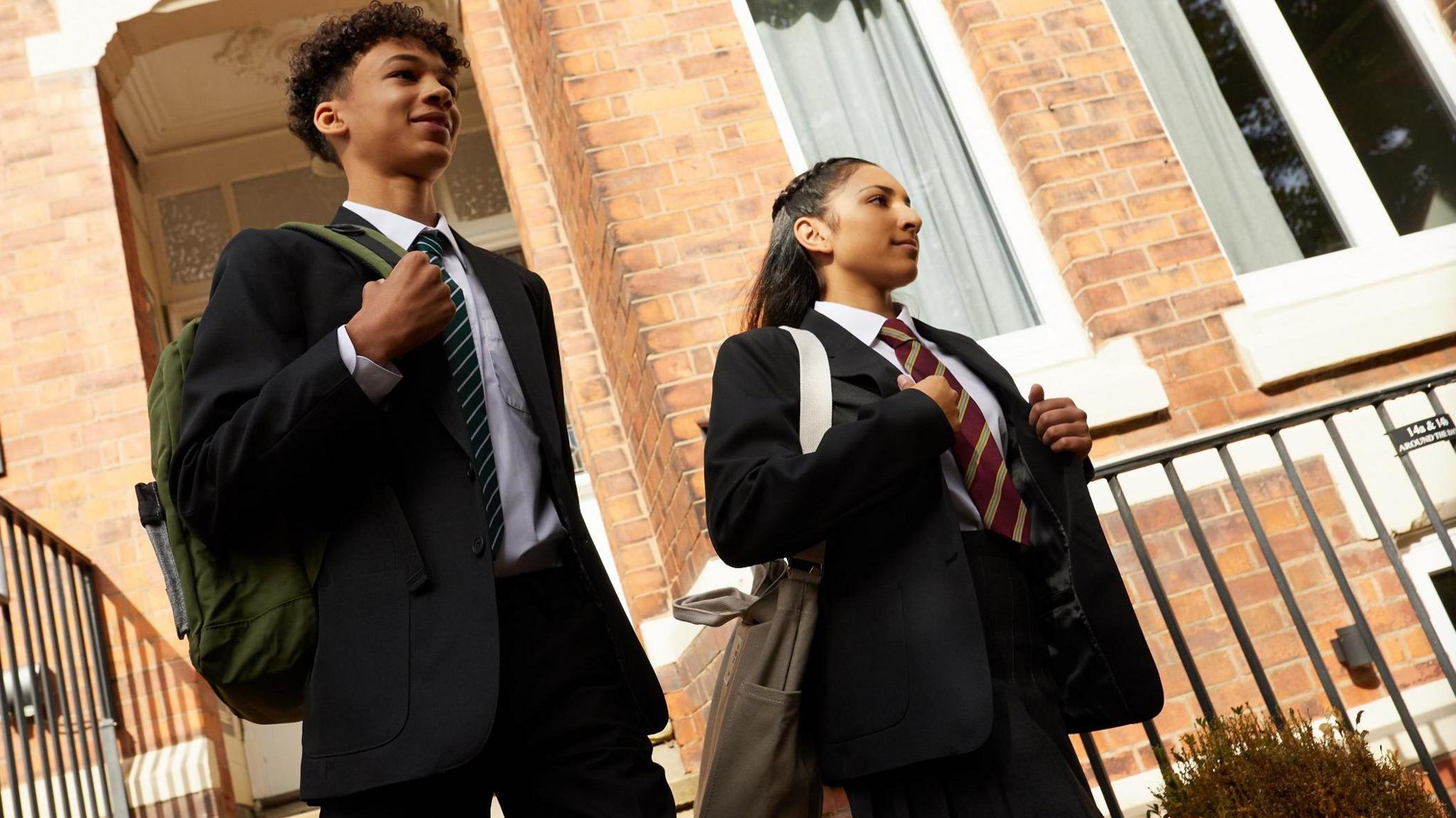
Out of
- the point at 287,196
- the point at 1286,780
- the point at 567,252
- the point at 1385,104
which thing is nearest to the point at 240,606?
the point at 1286,780

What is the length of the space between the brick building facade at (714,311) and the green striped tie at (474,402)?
98.1 inches

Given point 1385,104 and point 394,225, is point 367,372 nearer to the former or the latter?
point 394,225

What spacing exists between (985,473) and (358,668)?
1.09 meters

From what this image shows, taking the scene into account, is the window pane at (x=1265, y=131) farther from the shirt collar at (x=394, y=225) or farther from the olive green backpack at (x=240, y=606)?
the olive green backpack at (x=240, y=606)

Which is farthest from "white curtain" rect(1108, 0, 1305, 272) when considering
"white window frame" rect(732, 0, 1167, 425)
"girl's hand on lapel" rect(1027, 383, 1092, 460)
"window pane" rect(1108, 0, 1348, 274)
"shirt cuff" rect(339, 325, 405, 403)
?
"shirt cuff" rect(339, 325, 405, 403)

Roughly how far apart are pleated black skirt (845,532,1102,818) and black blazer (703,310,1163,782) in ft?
0.25

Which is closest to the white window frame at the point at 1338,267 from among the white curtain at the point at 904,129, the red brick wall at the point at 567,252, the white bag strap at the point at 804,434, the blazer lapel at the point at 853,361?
the white curtain at the point at 904,129

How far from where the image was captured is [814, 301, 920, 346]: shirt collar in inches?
88.2

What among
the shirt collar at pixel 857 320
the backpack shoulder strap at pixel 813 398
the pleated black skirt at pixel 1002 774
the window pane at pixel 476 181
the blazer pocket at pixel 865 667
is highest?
the window pane at pixel 476 181

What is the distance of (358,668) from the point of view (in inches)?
59.0

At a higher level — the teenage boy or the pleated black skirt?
the teenage boy

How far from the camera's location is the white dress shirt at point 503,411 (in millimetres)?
1581

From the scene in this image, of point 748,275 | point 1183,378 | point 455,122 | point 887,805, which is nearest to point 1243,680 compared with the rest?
point 1183,378

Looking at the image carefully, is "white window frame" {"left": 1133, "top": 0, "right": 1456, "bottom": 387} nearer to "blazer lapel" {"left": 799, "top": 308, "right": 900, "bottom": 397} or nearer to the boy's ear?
"blazer lapel" {"left": 799, "top": 308, "right": 900, "bottom": 397}
